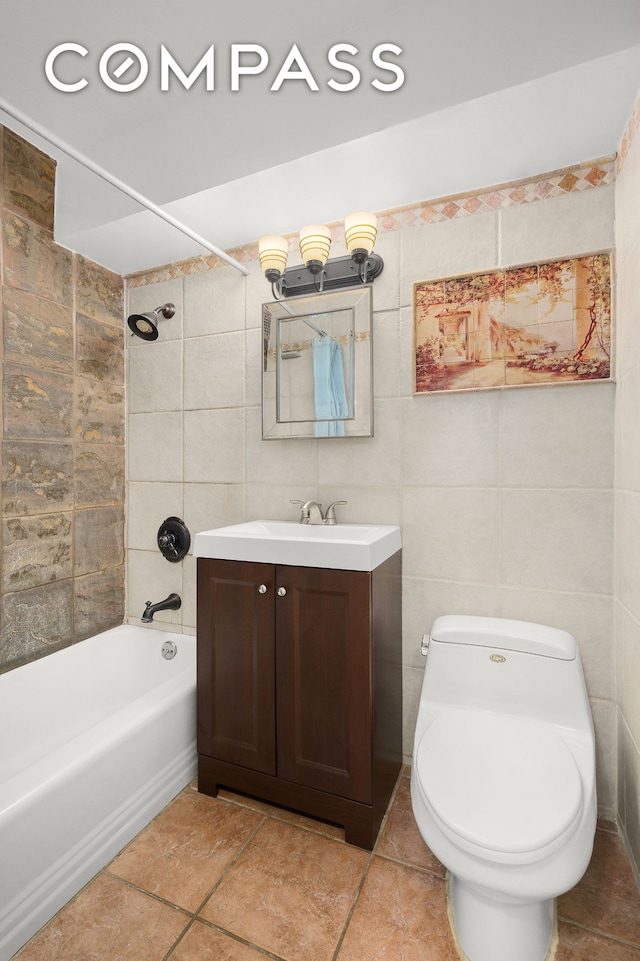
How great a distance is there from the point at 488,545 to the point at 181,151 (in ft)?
5.55

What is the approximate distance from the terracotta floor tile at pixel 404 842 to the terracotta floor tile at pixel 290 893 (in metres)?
0.09

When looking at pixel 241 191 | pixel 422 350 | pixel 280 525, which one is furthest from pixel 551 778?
pixel 241 191

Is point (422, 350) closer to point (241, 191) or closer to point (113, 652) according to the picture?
point (241, 191)

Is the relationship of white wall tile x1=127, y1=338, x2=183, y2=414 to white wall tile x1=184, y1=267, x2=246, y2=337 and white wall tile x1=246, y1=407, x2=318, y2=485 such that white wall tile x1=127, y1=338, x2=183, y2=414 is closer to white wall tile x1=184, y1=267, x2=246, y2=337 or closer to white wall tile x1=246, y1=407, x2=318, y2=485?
white wall tile x1=184, y1=267, x2=246, y2=337

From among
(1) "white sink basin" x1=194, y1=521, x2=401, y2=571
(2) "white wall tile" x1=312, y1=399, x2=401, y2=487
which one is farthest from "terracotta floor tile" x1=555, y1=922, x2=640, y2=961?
(2) "white wall tile" x1=312, y1=399, x2=401, y2=487

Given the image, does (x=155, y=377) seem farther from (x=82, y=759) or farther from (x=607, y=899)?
(x=607, y=899)

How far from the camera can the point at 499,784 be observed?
43.1 inches

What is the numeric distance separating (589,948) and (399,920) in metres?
0.46

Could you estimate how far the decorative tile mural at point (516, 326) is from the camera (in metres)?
1.51

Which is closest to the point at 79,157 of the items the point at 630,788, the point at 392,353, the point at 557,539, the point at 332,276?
the point at 332,276

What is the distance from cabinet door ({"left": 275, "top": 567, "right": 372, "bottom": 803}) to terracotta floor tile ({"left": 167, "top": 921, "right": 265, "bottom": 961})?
0.43 m

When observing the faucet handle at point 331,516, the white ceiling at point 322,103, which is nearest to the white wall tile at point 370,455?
the faucet handle at point 331,516

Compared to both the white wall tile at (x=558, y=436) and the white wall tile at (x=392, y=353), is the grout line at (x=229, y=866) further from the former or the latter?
the white wall tile at (x=392, y=353)

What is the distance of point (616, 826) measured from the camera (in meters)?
1.49
